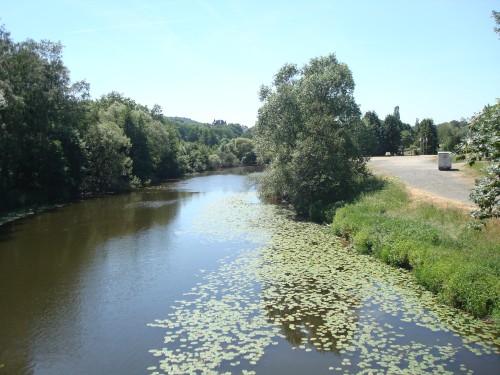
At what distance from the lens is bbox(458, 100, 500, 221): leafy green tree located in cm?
996

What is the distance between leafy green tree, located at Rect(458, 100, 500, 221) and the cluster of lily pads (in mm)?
3686

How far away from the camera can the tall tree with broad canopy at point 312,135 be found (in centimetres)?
2967

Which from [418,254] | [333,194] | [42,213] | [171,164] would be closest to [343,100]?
[333,194]

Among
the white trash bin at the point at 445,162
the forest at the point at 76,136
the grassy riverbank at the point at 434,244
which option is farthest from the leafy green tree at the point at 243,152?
the grassy riverbank at the point at 434,244

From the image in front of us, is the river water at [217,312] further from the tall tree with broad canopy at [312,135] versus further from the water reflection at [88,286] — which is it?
the tall tree with broad canopy at [312,135]

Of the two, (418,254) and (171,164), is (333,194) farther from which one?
(171,164)

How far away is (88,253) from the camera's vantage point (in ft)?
69.5

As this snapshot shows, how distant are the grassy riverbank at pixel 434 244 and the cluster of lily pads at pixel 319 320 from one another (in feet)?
1.71

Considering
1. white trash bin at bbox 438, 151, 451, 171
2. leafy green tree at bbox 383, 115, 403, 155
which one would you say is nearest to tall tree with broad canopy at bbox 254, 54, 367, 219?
white trash bin at bbox 438, 151, 451, 171

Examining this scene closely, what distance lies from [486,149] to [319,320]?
668 cm

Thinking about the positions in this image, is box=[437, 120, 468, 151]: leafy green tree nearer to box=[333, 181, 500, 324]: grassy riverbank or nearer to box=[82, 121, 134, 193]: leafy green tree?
box=[333, 181, 500, 324]: grassy riverbank

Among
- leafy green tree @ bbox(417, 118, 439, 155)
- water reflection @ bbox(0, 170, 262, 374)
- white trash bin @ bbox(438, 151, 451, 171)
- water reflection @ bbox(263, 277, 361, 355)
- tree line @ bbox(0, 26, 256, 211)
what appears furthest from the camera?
leafy green tree @ bbox(417, 118, 439, 155)

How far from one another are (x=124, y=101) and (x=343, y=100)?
65.1 metres

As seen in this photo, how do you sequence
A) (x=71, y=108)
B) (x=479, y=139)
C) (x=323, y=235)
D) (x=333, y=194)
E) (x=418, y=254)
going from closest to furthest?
(x=479, y=139) < (x=418, y=254) < (x=323, y=235) < (x=333, y=194) < (x=71, y=108)
